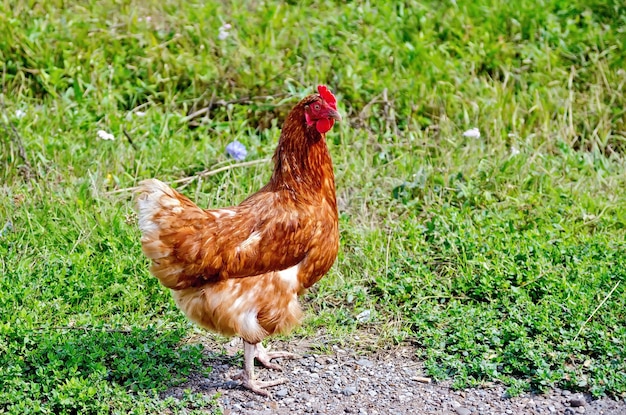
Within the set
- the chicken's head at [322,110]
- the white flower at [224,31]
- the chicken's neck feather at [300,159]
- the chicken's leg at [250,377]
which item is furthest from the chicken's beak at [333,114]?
the white flower at [224,31]

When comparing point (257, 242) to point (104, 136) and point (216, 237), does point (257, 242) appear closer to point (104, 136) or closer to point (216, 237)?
point (216, 237)

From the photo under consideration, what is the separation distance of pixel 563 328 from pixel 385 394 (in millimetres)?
1114

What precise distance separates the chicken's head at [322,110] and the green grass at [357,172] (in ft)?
4.15

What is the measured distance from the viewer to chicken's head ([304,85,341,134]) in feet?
14.2

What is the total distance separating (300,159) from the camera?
175 inches

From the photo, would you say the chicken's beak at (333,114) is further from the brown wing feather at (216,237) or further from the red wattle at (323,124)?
the brown wing feather at (216,237)

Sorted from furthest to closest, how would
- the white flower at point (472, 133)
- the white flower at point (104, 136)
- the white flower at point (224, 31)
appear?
1. the white flower at point (224, 31)
2. the white flower at point (472, 133)
3. the white flower at point (104, 136)

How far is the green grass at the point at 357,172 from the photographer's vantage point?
4586 mm

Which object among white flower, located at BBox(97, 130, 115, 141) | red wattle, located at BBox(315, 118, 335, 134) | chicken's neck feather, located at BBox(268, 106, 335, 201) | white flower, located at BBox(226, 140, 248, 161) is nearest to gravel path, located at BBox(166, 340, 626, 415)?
chicken's neck feather, located at BBox(268, 106, 335, 201)

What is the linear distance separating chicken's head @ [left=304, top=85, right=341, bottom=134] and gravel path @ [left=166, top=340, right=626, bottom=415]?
131 centimetres

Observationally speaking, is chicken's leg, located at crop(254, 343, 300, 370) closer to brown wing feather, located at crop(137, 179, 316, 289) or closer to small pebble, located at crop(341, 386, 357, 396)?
small pebble, located at crop(341, 386, 357, 396)

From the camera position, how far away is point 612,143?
6828 mm

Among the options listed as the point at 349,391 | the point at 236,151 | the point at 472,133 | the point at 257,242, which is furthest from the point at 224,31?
the point at 349,391

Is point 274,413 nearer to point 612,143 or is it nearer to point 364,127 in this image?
point 364,127
